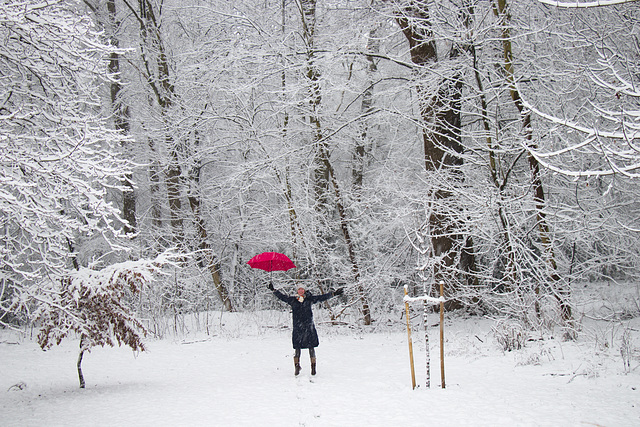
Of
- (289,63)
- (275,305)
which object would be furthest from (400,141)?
(275,305)

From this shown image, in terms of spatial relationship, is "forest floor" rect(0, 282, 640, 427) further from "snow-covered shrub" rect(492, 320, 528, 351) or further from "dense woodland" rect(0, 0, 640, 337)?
"dense woodland" rect(0, 0, 640, 337)

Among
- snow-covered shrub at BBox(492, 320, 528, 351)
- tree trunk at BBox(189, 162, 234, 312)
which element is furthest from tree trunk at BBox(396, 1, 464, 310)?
tree trunk at BBox(189, 162, 234, 312)

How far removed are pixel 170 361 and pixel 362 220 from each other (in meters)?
7.06

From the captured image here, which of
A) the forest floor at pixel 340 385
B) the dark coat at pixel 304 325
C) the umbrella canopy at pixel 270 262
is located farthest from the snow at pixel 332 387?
the umbrella canopy at pixel 270 262

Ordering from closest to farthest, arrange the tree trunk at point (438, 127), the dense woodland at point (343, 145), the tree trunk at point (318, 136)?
the dense woodland at point (343, 145) → the tree trunk at point (438, 127) → the tree trunk at point (318, 136)

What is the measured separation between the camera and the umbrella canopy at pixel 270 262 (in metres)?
7.75

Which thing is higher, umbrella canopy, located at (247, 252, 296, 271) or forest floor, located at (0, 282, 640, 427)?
umbrella canopy, located at (247, 252, 296, 271)

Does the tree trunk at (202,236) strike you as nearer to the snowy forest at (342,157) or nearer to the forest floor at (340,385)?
the snowy forest at (342,157)

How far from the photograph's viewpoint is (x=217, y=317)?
44.9ft

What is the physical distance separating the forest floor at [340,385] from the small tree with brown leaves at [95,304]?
91 cm

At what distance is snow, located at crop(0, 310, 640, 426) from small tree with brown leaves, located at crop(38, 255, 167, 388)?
911 millimetres

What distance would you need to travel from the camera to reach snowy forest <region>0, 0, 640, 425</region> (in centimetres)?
623

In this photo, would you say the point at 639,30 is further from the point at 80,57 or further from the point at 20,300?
the point at 20,300

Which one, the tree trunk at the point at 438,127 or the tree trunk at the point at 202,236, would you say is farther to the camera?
the tree trunk at the point at 202,236
